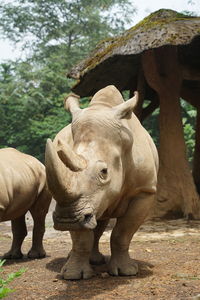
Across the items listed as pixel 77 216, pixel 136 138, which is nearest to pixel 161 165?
pixel 136 138

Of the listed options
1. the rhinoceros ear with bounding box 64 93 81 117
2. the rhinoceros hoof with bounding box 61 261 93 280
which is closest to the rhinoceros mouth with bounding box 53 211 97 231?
the rhinoceros hoof with bounding box 61 261 93 280

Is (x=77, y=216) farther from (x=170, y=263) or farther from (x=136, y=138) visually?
(x=170, y=263)

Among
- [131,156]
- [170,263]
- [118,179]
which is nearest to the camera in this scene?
[118,179]

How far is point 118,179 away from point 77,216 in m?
0.64

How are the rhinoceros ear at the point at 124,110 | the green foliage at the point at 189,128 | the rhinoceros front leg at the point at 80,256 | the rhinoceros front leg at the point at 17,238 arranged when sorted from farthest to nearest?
the green foliage at the point at 189,128
the rhinoceros front leg at the point at 17,238
the rhinoceros front leg at the point at 80,256
the rhinoceros ear at the point at 124,110

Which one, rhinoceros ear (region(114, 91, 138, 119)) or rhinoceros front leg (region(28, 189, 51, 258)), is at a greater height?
rhinoceros ear (region(114, 91, 138, 119))

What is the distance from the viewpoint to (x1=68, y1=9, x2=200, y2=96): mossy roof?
7.89 metres

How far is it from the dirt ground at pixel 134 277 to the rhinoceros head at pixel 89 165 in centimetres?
55

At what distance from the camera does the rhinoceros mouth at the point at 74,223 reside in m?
3.30

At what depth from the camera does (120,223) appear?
4.37 meters

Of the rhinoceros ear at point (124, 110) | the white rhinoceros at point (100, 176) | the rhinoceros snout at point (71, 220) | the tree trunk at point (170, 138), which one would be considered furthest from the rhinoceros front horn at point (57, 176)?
the tree trunk at point (170, 138)

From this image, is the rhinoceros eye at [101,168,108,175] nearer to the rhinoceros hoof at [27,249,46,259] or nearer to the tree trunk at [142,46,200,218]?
the rhinoceros hoof at [27,249,46,259]

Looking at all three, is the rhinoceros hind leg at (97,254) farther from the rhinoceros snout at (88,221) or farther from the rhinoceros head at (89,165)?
the rhinoceros snout at (88,221)

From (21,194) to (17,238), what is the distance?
2.41 ft
